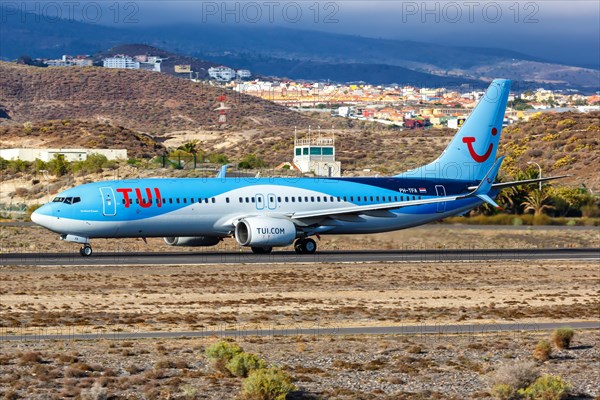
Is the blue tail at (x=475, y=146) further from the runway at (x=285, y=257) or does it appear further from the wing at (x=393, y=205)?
the runway at (x=285, y=257)

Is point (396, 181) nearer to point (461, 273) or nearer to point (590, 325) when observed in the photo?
point (461, 273)

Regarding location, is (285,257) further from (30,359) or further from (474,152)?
(30,359)

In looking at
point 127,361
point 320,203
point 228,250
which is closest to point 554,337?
point 127,361

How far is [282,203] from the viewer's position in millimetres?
56750

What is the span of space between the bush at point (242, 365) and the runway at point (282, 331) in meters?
5.05

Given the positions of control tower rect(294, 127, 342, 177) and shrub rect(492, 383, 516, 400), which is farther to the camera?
control tower rect(294, 127, 342, 177)

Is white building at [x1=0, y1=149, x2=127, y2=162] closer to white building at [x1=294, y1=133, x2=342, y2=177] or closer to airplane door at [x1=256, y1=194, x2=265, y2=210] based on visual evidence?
white building at [x1=294, y1=133, x2=342, y2=177]

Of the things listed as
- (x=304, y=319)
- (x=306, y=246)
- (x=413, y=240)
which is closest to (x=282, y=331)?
(x=304, y=319)

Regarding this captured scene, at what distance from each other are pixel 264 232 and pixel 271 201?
2649 millimetres

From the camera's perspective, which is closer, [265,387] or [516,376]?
[265,387]

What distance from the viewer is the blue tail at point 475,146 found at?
62.4 meters

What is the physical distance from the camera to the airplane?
52.4m

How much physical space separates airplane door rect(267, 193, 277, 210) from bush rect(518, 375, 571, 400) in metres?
33.0

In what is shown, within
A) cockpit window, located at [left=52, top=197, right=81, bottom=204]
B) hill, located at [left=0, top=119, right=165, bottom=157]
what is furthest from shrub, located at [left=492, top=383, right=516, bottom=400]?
hill, located at [left=0, top=119, right=165, bottom=157]
